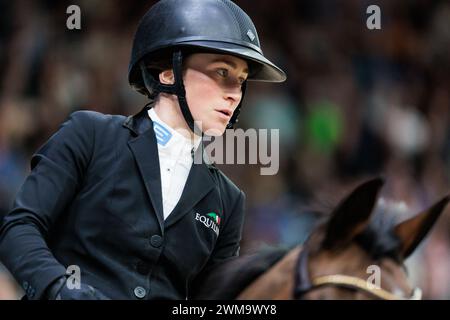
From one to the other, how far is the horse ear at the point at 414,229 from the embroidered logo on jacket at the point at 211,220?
557mm

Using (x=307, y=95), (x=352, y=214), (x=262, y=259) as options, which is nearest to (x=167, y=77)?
(x=262, y=259)

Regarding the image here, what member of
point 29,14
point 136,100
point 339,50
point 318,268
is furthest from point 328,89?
point 318,268

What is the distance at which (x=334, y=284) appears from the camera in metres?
1.92

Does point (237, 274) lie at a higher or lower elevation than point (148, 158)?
lower

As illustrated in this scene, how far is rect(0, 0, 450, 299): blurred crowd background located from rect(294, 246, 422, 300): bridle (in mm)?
2393

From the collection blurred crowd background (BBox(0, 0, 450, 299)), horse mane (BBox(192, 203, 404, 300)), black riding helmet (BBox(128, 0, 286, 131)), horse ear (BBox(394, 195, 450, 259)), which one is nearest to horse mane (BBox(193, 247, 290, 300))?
horse mane (BBox(192, 203, 404, 300))

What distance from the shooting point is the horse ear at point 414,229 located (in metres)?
1.99

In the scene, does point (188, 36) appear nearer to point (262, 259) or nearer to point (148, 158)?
point (148, 158)

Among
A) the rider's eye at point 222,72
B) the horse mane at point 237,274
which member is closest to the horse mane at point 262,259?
the horse mane at point 237,274

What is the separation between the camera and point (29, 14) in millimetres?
5508

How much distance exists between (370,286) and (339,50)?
166 inches

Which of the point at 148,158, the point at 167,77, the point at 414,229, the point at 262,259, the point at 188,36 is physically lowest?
the point at 262,259

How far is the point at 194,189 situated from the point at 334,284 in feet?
1.83
